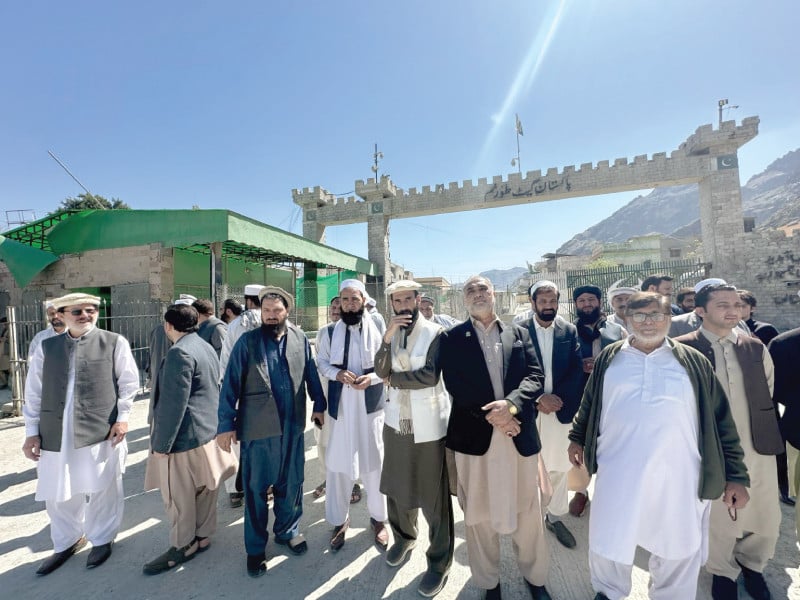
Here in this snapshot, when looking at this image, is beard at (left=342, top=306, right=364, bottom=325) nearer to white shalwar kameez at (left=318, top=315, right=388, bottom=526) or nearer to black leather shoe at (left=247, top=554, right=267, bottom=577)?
white shalwar kameez at (left=318, top=315, right=388, bottom=526)

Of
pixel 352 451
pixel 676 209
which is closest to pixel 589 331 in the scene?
pixel 352 451

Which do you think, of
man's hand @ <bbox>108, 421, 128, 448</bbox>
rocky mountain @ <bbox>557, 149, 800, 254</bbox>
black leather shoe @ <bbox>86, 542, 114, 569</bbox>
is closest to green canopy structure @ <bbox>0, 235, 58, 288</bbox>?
man's hand @ <bbox>108, 421, 128, 448</bbox>

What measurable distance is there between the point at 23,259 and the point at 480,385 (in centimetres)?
1233

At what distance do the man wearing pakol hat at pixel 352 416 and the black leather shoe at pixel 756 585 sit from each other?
88.4 inches

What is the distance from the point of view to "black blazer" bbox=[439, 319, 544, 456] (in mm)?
2062

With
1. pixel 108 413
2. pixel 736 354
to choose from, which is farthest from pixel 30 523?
pixel 736 354

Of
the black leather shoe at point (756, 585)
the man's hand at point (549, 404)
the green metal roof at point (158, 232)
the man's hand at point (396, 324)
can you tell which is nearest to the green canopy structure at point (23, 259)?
the green metal roof at point (158, 232)

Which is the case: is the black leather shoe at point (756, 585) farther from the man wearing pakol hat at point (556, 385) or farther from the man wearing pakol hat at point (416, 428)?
the man wearing pakol hat at point (416, 428)

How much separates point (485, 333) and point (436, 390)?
0.51m

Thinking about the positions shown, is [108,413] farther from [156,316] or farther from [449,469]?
[156,316]

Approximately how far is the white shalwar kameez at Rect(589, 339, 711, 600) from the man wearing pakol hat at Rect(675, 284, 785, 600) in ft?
1.42

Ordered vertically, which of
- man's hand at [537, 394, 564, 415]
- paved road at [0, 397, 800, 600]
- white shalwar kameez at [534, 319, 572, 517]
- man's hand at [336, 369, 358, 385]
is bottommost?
paved road at [0, 397, 800, 600]

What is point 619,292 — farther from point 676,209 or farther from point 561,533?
point 676,209

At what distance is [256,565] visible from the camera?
235cm
